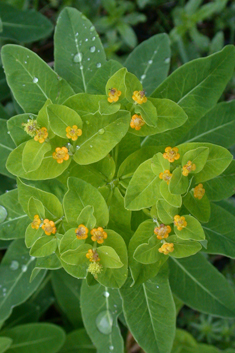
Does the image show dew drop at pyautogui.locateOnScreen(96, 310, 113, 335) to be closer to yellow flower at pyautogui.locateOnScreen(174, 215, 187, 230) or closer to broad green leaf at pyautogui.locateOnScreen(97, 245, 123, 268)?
broad green leaf at pyautogui.locateOnScreen(97, 245, 123, 268)

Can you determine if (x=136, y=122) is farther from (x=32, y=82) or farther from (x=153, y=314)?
(x=153, y=314)

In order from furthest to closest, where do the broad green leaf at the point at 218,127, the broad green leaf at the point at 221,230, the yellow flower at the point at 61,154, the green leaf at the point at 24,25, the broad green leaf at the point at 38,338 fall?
the green leaf at the point at 24,25 < the broad green leaf at the point at 38,338 < the broad green leaf at the point at 218,127 < the broad green leaf at the point at 221,230 < the yellow flower at the point at 61,154

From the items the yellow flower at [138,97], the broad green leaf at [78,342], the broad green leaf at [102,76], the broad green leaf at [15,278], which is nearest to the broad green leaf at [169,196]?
the yellow flower at [138,97]

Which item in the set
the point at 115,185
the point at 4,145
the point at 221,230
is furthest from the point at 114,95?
the point at 221,230

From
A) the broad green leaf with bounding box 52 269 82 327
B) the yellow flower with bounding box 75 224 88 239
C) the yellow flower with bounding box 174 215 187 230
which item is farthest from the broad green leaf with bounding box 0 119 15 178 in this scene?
the broad green leaf with bounding box 52 269 82 327

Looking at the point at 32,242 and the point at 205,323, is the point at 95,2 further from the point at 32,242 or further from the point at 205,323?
the point at 205,323

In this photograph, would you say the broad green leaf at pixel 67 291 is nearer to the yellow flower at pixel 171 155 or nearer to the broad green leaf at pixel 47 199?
the broad green leaf at pixel 47 199
